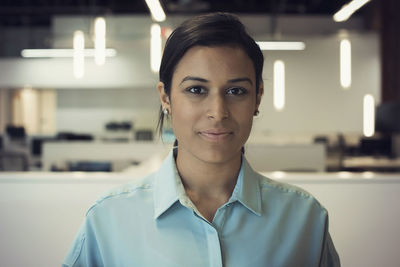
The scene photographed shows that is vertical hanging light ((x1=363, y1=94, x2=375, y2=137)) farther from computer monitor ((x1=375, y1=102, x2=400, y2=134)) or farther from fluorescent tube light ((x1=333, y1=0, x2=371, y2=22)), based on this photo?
fluorescent tube light ((x1=333, y1=0, x2=371, y2=22))

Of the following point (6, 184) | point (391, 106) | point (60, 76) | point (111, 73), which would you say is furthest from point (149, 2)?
point (60, 76)

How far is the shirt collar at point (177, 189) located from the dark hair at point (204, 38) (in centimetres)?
26

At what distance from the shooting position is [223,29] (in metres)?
1.23

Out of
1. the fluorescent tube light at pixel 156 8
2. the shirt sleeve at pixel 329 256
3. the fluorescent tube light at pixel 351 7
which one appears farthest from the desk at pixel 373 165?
the shirt sleeve at pixel 329 256

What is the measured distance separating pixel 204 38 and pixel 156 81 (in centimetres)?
772

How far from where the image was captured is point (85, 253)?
50.3 inches

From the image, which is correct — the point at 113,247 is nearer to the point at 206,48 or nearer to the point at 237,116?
the point at 237,116

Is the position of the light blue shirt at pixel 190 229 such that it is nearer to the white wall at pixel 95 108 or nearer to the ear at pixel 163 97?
the ear at pixel 163 97

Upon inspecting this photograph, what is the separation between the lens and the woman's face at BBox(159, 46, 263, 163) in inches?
45.8

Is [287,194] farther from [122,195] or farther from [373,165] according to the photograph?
[373,165]

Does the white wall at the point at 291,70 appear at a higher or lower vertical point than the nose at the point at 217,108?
higher

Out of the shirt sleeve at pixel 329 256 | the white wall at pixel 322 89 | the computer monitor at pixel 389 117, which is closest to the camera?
the shirt sleeve at pixel 329 256

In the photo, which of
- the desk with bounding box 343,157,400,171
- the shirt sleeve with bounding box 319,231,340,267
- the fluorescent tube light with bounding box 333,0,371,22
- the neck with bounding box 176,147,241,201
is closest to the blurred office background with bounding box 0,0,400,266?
the desk with bounding box 343,157,400,171

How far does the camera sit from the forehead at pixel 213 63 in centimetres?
118
